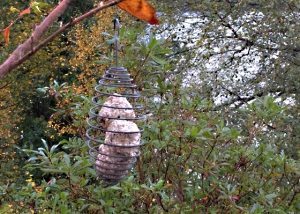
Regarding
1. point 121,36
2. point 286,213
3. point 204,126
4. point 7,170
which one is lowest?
point 7,170

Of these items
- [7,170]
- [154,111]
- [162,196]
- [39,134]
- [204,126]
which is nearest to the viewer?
[162,196]

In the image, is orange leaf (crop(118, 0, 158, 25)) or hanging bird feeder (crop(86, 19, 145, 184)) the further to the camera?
hanging bird feeder (crop(86, 19, 145, 184))

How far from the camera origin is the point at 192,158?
237 cm

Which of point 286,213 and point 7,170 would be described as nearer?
point 286,213

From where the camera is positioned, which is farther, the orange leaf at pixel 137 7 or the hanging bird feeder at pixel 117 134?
the hanging bird feeder at pixel 117 134

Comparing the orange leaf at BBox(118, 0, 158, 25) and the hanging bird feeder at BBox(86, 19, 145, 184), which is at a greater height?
the orange leaf at BBox(118, 0, 158, 25)

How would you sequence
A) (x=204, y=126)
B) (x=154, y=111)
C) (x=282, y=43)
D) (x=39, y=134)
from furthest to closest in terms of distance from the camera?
1. (x=39, y=134)
2. (x=282, y=43)
3. (x=154, y=111)
4. (x=204, y=126)

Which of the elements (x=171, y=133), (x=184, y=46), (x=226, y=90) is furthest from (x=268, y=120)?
(x=184, y=46)

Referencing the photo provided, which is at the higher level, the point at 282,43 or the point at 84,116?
the point at 282,43

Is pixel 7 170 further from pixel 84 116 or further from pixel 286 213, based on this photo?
pixel 286 213

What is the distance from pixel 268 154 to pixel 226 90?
9.84ft

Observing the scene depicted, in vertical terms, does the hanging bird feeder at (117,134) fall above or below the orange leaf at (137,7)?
below

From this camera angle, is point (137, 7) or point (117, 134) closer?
point (137, 7)

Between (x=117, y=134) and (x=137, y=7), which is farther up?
(x=137, y=7)
